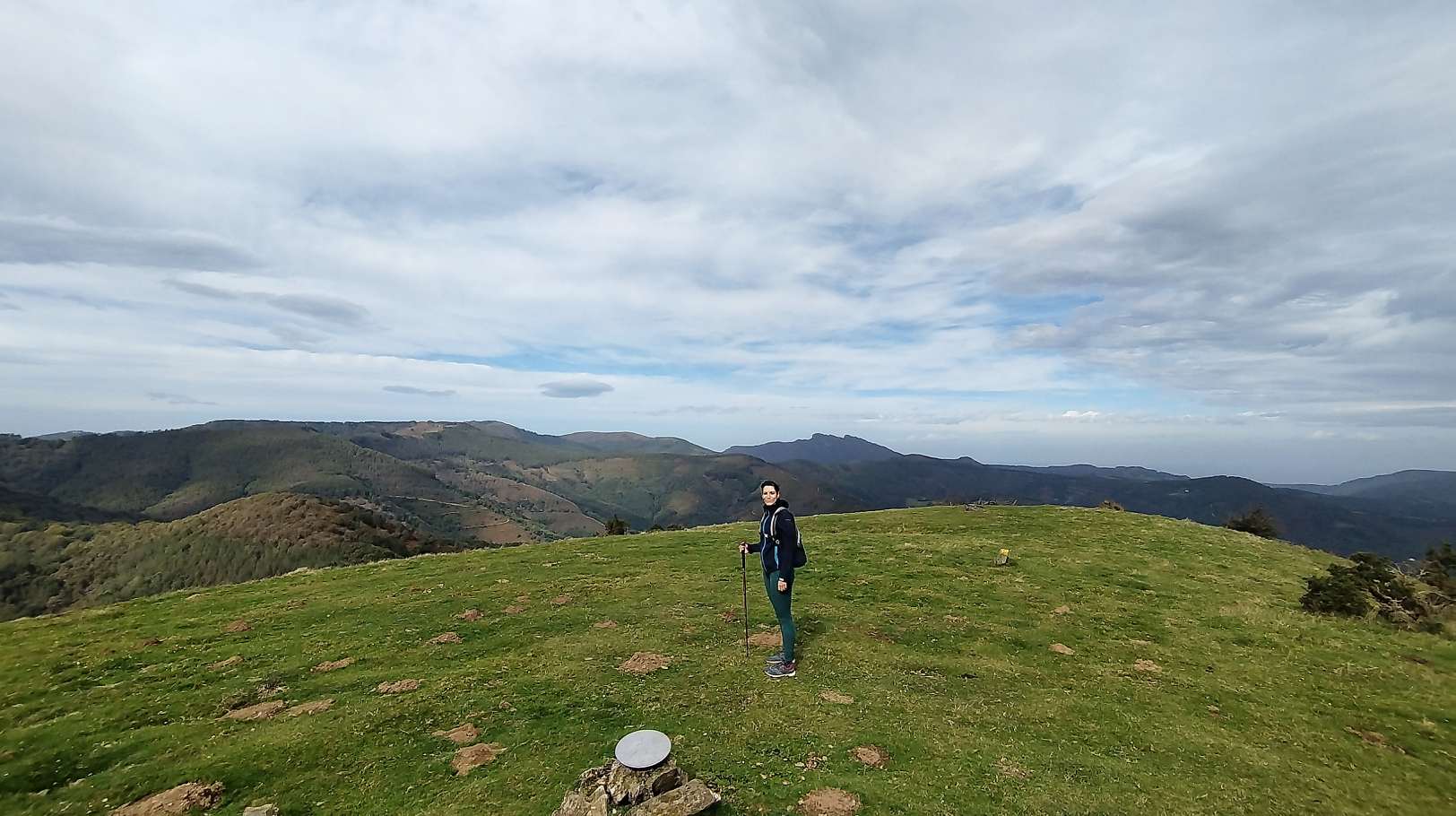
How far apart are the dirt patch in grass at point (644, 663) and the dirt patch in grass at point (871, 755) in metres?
6.71

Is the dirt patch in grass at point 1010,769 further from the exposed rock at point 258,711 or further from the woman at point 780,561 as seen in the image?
the exposed rock at point 258,711

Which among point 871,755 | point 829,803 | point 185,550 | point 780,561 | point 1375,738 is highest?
point 780,561

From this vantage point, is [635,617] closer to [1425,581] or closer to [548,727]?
[548,727]

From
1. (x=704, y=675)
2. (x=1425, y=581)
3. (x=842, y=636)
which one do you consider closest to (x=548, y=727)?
(x=704, y=675)

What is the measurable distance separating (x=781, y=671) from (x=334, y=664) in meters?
14.3

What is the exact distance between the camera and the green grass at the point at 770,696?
39.1ft

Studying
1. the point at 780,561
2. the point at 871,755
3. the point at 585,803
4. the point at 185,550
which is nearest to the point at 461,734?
the point at 585,803

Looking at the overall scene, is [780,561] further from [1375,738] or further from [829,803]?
[1375,738]

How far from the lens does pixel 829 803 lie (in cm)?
1114

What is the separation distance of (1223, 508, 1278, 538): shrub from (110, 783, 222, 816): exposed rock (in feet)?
221

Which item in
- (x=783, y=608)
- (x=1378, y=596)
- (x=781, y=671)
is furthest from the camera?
(x=1378, y=596)

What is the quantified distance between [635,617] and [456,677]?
7157 millimetres

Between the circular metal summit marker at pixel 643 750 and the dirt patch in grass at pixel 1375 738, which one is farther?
the dirt patch in grass at pixel 1375 738

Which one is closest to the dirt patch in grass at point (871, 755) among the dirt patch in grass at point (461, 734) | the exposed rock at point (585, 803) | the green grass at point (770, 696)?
the green grass at point (770, 696)
